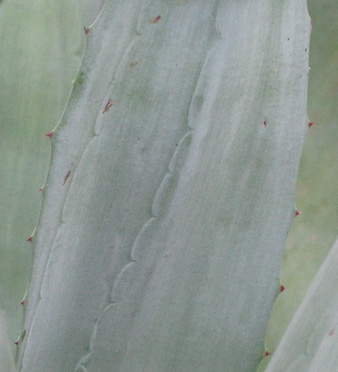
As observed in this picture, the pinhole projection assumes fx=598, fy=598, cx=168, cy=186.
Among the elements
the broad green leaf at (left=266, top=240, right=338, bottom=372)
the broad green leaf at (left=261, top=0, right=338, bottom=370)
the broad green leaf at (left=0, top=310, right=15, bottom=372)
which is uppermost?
the broad green leaf at (left=261, top=0, right=338, bottom=370)

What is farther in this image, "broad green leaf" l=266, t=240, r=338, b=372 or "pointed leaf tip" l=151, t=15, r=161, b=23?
"broad green leaf" l=266, t=240, r=338, b=372

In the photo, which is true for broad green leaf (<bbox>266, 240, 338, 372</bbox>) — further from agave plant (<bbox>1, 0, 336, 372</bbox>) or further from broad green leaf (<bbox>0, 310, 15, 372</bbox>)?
broad green leaf (<bbox>0, 310, 15, 372</bbox>)

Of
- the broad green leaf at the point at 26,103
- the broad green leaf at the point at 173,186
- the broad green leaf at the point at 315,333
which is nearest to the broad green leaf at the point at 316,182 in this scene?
the broad green leaf at the point at 315,333

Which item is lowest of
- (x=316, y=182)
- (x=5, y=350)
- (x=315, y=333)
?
(x=5, y=350)

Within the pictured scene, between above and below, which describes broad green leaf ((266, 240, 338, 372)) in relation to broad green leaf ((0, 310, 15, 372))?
above

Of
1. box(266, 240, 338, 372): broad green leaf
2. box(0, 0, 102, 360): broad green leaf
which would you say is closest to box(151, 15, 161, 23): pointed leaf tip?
box(0, 0, 102, 360): broad green leaf

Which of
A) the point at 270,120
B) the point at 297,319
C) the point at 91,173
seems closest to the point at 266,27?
the point at 270,120

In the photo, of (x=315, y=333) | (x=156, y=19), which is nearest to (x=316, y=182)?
(x=315, y=333)

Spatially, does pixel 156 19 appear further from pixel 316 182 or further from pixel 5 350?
pixel 5 350

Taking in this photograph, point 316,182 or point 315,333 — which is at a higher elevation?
point 316,182

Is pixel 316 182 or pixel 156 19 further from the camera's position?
pixel 316 182
